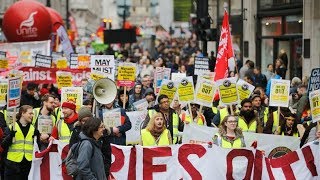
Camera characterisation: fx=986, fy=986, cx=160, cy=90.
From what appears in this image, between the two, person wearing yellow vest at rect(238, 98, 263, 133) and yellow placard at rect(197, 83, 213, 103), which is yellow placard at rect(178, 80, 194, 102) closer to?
yellow placard at rect(197, 83, 213, 103)

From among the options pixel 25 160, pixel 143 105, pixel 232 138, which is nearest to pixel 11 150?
pixel 25 160

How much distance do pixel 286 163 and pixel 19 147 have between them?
3491 millimetres

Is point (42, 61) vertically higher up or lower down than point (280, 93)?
higher up

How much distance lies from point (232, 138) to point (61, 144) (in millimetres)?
2225

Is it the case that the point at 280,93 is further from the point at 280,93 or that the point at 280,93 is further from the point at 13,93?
Answer: the point at 13,93

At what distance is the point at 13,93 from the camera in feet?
46.3

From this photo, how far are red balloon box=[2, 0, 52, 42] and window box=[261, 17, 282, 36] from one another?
6898 millimetres

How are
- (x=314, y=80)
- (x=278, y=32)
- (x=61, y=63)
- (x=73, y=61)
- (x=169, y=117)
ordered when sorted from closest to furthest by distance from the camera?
(x=169, y=117), (x=314, y=80), (x=73, y=61), (x=61, y=63), (x=278, y=32)

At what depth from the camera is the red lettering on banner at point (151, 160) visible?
42.1 ft

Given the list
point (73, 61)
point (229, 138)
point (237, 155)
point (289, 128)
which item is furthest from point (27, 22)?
point (237, 155)

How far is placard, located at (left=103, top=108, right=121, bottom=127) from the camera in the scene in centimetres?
1362

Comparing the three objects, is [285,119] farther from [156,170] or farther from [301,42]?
[301,42]

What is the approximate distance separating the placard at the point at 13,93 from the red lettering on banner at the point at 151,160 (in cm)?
220

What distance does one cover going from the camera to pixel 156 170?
12930 mm
